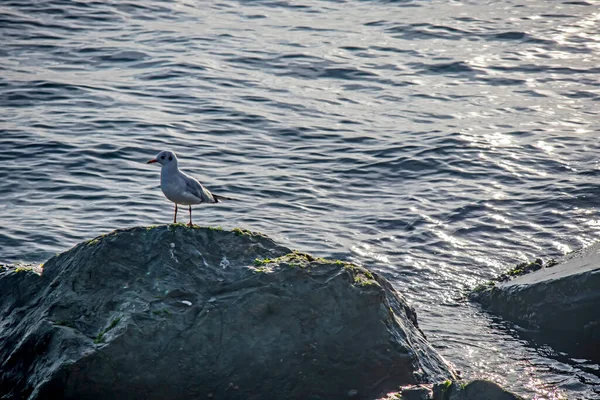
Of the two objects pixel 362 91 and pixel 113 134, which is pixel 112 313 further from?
pixel 362 91

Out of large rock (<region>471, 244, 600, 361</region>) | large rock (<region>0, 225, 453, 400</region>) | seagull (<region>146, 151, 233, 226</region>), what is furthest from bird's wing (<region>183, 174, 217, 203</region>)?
large rock (<region>471, 244, 600, 361</region>)

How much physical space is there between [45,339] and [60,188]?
7.00m

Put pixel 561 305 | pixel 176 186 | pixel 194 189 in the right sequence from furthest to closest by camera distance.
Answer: pixel 561 305, pixel 194 189, pixel 176 186

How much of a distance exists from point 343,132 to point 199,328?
9763 mm

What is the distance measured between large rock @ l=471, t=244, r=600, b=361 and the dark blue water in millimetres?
244

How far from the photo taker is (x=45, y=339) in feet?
21.4

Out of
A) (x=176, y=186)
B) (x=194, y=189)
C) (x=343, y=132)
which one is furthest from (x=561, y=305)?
(x=343, y=132)

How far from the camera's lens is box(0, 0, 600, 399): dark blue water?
36.5 ft

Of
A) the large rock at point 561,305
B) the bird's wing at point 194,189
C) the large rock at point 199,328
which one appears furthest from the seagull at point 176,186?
the large rock at point 561,305

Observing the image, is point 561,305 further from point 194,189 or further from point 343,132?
point 343,132

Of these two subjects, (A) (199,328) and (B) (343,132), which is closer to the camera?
(A) (199,328)

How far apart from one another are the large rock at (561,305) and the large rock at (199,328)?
6.01 feet

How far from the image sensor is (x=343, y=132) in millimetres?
15828

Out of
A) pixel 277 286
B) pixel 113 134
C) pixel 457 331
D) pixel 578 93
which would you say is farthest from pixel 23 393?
pixel 578 93
